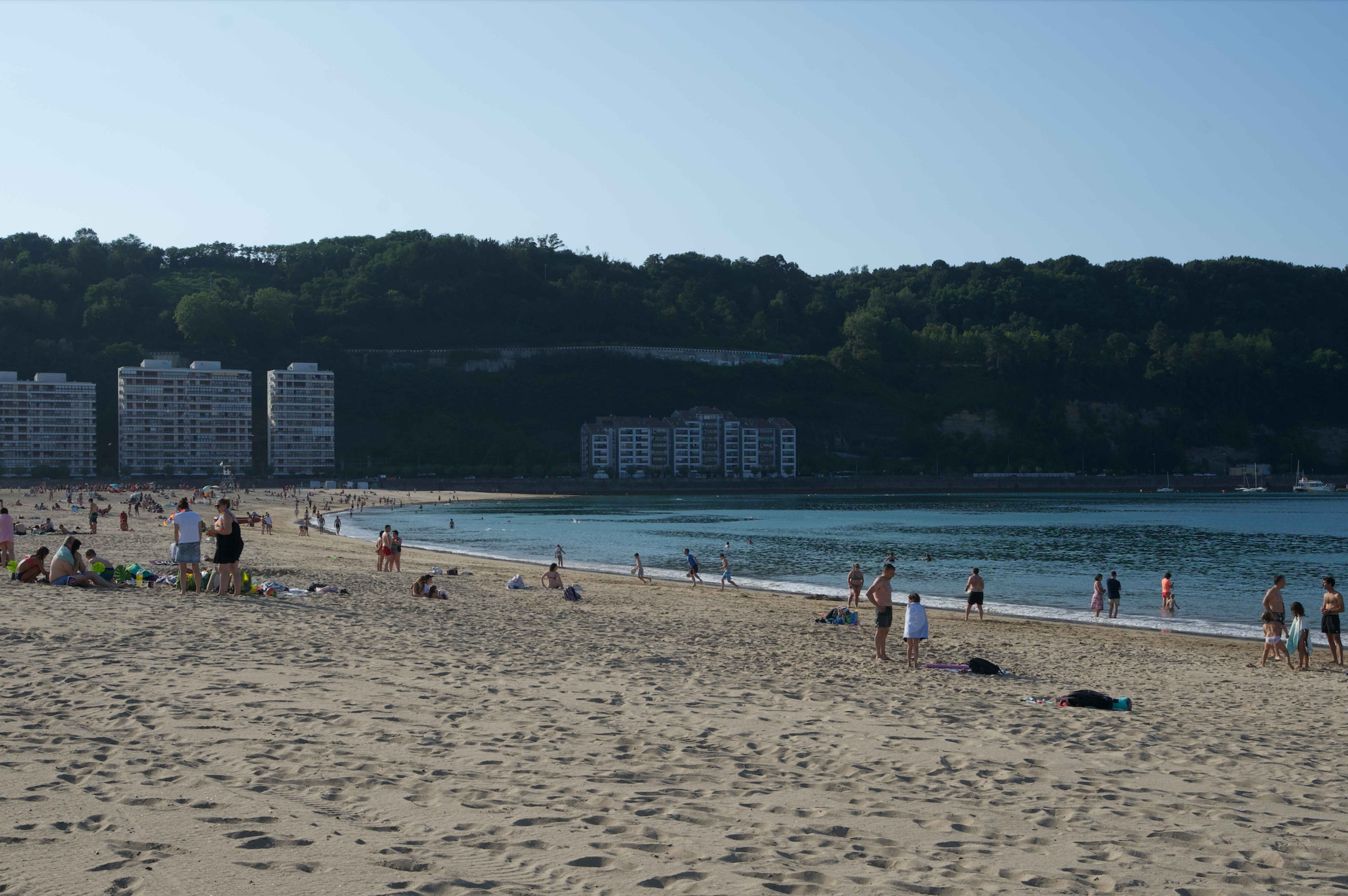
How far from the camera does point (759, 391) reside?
404 ft

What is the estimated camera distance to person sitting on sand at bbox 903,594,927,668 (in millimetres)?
10625

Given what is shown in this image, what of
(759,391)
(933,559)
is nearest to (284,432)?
(759,391)

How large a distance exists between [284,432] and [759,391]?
57343 millimetres

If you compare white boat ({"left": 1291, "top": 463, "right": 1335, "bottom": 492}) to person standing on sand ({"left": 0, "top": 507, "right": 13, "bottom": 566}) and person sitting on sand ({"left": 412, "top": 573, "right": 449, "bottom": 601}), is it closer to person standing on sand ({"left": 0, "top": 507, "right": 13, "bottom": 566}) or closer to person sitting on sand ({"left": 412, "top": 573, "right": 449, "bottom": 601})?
person sitting on sand ({"left": 412, "top": 573, "right": 449, "bottom": 601})

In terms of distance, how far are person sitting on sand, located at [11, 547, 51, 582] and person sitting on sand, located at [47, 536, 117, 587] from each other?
14 cm

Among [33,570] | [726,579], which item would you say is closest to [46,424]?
[726,579]

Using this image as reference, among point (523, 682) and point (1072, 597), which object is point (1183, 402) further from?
point (523, 682)

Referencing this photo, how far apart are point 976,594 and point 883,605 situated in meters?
7.88

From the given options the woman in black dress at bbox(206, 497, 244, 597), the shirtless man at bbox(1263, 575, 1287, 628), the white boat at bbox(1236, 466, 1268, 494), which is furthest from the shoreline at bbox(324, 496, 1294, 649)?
the white boat at bbox(1236, 466, 1268, 494)

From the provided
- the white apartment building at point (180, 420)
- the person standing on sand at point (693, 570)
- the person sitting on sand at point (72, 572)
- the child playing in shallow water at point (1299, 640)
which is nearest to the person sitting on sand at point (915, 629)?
the child playing in shallow water at point (1299, 640)

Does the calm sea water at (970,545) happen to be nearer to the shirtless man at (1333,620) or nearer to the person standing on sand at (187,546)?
the shirtless man at (1333,620)

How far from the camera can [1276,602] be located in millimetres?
12797

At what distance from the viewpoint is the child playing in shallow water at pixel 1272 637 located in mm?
12414

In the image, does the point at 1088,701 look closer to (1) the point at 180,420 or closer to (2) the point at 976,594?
(2) the point at 976,594
